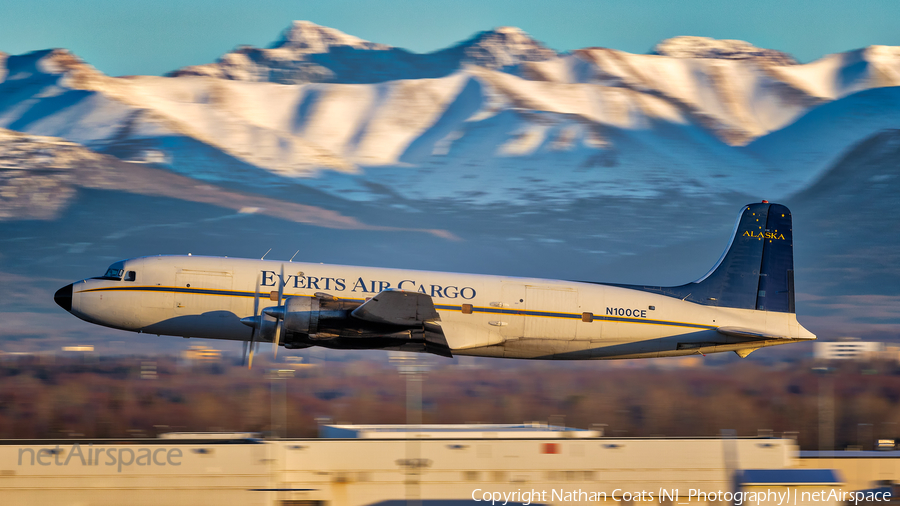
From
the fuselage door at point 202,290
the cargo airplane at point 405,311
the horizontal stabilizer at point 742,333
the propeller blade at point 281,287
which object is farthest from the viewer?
the horizontal stabilizer at point 742,333

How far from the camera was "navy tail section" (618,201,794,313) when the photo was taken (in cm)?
2717

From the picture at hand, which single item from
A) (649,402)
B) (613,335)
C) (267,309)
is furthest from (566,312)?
(649,402)

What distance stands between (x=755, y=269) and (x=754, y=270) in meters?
0.05

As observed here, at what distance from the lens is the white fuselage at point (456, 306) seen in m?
24.1

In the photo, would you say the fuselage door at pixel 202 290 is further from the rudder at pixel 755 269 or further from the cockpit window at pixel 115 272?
the rudder at pixel 755 269

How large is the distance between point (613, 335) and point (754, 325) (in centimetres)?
491

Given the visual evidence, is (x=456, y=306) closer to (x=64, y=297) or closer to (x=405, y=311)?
(x=405, y=311)

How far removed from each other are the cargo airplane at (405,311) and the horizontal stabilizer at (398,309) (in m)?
0.03

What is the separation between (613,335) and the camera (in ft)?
83.5
